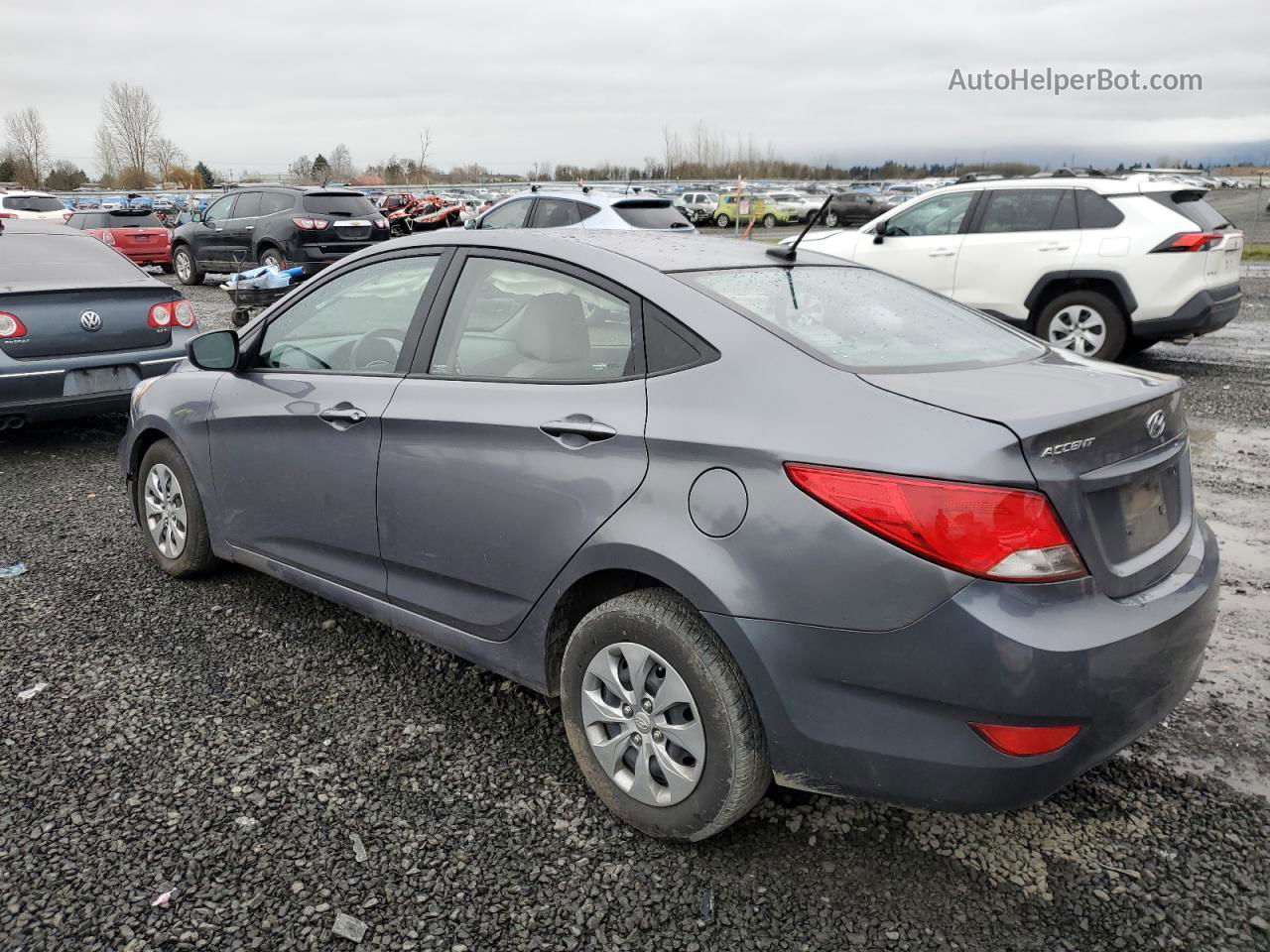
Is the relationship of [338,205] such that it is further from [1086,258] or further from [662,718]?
[662,718]

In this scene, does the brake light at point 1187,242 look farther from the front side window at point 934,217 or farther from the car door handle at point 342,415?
the car door handle at point 342,415

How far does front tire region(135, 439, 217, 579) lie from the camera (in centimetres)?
422

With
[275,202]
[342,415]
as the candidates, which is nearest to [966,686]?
[342,415]

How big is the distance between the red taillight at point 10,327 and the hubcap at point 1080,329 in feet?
26.8

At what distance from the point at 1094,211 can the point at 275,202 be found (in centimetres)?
1364

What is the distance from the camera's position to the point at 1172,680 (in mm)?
2309

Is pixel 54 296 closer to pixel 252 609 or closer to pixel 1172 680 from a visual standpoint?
pixel 252 609

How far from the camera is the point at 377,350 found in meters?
3.42

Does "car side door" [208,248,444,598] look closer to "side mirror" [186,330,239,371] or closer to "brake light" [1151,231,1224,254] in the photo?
"side mirror" [186,330,239,371]

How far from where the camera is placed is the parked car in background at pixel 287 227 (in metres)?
16.5

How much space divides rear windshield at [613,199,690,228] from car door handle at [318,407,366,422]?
8.84m

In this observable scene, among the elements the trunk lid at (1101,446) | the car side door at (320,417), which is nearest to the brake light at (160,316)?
the car side door at (320,417)

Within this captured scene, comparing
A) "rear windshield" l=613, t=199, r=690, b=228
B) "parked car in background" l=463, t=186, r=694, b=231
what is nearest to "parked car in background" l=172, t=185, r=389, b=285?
"parked car in background" l=463, t=186, r=694, b=231

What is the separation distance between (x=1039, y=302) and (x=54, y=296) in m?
8.23
